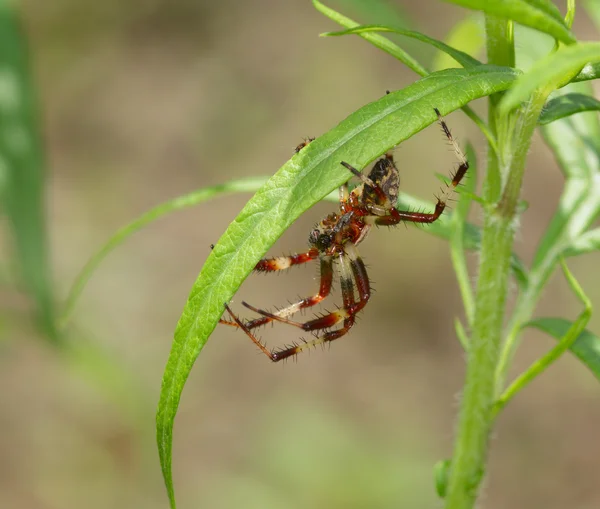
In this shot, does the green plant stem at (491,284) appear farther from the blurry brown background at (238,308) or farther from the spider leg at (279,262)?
the blurry brown background at (238,308)

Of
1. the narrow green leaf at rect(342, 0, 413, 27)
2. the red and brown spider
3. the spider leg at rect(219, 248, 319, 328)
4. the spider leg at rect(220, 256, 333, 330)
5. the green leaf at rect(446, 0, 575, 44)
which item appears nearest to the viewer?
the green leaf at rect(446, 0, 575, 44)

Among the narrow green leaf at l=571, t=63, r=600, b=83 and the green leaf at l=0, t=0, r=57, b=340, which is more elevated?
the green leaf at l=0, t=0, r=57, b=340

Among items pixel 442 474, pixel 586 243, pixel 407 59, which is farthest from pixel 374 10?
pixel 442 474

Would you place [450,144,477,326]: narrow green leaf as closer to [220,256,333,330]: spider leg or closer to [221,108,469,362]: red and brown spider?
[221,108,469,362]: red and brown spider

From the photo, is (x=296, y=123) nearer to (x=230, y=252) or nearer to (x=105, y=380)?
(x=105, y=380)

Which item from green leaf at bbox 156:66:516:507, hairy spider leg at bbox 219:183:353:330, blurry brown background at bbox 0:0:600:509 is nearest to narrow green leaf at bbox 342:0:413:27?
hairy spider leg at bbox 219:183:353:330

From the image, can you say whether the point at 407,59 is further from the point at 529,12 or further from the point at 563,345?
the point at 563,345
